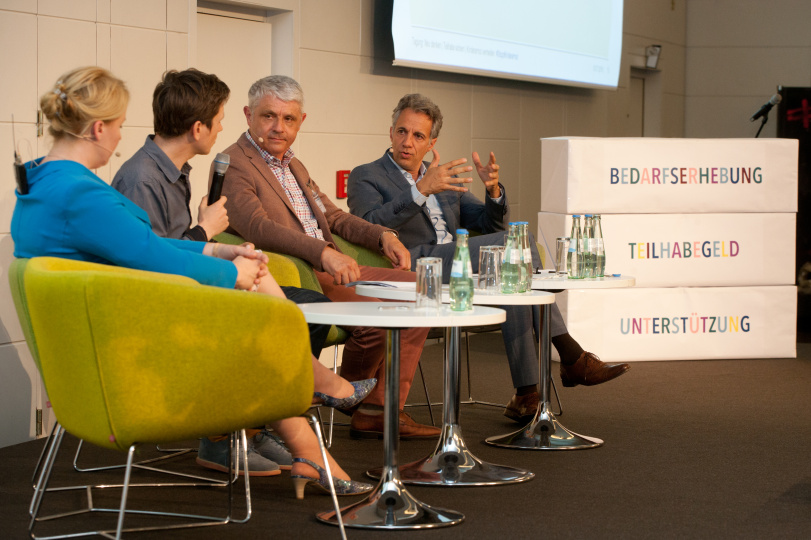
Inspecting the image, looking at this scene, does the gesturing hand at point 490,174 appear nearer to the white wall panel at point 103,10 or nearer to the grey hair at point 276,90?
the grey hair at point 276,90

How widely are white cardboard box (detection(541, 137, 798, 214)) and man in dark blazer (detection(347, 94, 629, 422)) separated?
3.20 ft

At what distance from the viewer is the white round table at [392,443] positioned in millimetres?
2314

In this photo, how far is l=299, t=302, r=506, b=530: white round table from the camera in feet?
7.59

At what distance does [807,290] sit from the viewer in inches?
268

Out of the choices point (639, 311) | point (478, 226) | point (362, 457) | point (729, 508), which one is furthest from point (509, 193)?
point (729, 508)

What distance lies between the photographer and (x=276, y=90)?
3.73m

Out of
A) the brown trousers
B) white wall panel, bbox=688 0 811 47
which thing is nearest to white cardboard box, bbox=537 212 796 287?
the brown trousers

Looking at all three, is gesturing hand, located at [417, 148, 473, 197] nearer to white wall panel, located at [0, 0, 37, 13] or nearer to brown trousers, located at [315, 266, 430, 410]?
brown trousers, located at [315, 266, 430, 410]

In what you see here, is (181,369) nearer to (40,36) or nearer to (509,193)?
(40,36)

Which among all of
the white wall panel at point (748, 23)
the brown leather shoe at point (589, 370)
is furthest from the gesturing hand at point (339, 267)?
the white wall panel at point (748, 23)

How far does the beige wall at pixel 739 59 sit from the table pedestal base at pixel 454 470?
7.30 m

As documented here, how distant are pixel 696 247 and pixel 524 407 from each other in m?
2.11

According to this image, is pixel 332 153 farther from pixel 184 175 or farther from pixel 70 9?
pixel 184 175

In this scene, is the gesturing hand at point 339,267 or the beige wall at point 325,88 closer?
the gesturing hand at point 339,267
